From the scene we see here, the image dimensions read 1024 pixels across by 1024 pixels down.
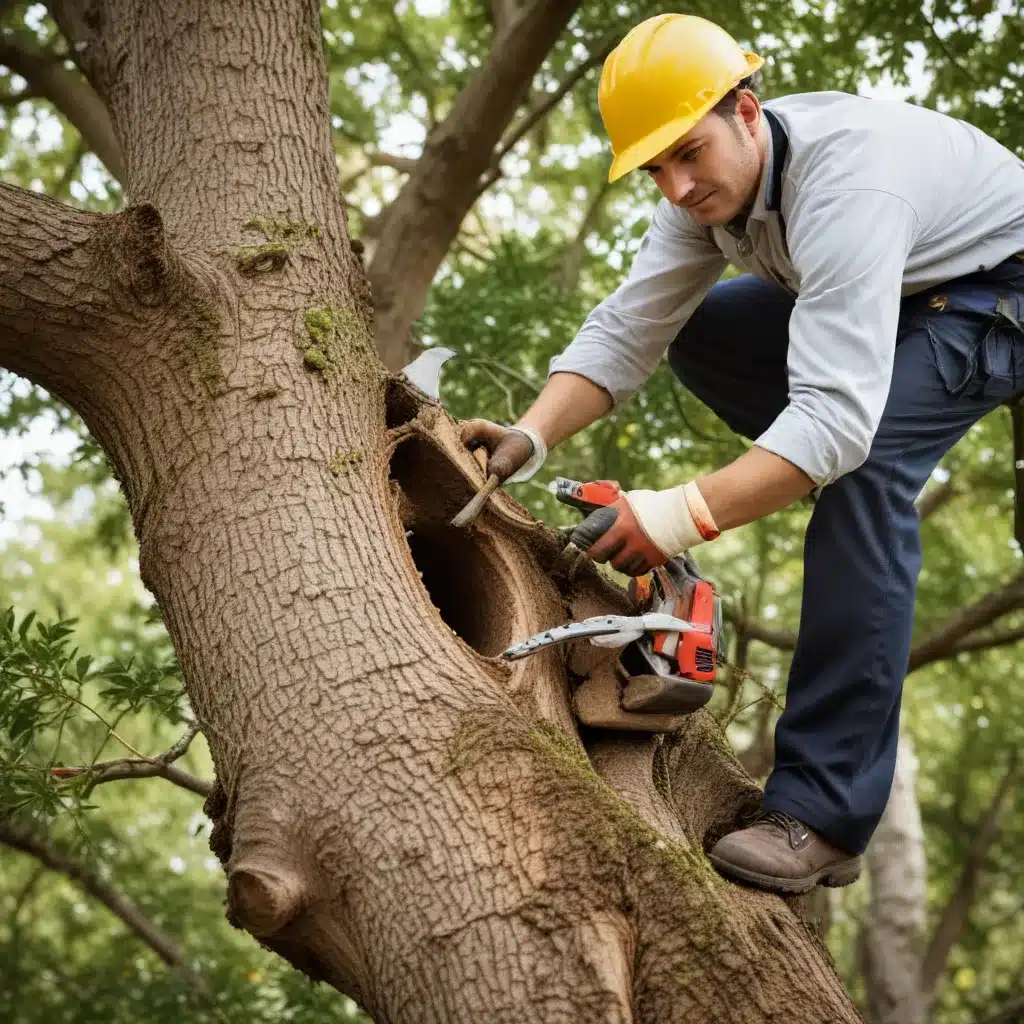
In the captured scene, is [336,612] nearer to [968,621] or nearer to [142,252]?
[142,252]

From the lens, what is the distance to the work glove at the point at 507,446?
9.62 feet

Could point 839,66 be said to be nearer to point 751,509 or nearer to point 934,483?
point 934,483

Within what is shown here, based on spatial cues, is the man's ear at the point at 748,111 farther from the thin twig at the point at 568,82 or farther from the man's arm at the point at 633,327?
the thin twig at the point at 568,82

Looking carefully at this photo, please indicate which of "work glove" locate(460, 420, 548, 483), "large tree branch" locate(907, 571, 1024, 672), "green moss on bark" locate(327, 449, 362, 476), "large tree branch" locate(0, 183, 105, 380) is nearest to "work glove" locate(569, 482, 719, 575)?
"work glove" locate(460, 420, 548, 483)

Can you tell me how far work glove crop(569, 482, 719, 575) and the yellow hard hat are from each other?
29.0 inches

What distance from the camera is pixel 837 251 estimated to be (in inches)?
99.4

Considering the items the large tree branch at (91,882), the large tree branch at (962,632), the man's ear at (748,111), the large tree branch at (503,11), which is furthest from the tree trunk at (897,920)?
the man's ear at (748,111)

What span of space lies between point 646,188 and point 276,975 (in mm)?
4935

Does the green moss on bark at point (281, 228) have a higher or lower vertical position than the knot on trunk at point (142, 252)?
higher

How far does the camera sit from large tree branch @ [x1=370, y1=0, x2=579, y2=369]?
4961mm

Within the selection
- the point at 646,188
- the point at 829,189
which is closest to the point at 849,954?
the point at 646,188

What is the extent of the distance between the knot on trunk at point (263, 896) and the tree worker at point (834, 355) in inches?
35.4

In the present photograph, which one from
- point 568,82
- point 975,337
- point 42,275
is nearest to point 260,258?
point 42,275

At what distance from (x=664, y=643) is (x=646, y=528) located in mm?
247
